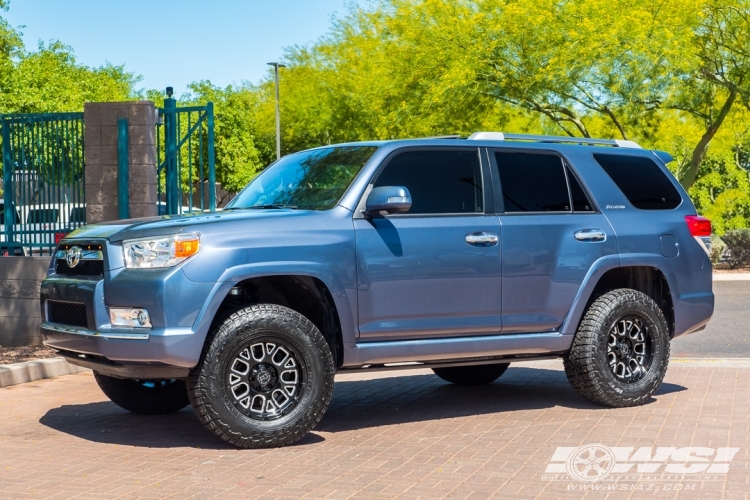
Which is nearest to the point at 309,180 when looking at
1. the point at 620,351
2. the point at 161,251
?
the point at 161,251

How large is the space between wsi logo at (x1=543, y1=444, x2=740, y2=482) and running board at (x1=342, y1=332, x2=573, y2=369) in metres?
1.13

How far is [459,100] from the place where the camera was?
30922 millimetres

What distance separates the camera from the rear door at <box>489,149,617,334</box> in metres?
7.96

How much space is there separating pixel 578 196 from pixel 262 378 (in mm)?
3021

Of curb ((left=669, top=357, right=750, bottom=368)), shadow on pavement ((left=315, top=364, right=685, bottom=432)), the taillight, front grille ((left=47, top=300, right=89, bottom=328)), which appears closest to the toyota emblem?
front grille ((left=47, top=300, right=89, bottom=328))

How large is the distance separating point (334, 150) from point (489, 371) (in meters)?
2.84

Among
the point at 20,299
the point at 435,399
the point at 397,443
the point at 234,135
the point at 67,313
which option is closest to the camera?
the point at 397,443

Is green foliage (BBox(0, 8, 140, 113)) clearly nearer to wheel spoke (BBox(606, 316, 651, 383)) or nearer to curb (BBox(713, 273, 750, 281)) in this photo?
curb (BBox(713, 273, 750, 281))

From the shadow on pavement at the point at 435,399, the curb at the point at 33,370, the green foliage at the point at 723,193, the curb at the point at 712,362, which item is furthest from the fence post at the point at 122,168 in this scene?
the green foliage at the point at 723,193

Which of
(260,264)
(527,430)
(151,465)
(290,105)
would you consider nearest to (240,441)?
(151,465)

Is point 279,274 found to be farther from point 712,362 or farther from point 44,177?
point 44,177

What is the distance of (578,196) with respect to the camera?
28.1 ft

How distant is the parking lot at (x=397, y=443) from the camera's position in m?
5.91

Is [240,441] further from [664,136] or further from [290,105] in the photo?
[290,105]
